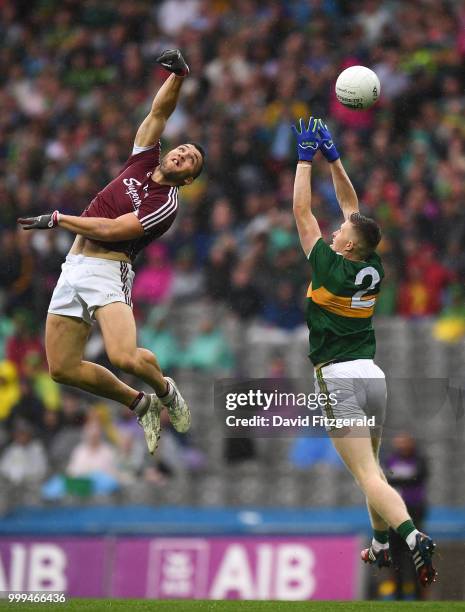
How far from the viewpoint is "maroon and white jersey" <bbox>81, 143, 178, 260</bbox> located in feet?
27.0

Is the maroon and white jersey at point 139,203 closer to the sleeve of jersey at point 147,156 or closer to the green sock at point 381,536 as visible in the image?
the sleeve of jersey at point 147,156

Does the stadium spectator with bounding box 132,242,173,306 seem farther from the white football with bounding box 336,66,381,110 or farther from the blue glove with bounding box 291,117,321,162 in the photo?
the blue glove with bounding box 291,117,321,162

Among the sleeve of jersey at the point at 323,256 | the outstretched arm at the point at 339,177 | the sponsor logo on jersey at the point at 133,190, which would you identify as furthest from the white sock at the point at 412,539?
the sponsor logo on jersey at the point at 133,190

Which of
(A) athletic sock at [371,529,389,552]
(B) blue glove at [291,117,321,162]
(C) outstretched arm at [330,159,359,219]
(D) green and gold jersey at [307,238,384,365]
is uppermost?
(B) blue glove at [291,117,321,162]

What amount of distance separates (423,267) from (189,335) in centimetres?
237

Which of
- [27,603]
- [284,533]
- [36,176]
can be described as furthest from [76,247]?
[36,176]

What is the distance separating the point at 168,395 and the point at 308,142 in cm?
190

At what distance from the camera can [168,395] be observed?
8.48 m

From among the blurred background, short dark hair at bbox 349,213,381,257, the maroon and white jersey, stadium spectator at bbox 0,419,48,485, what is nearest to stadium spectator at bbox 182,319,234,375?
the blurred background

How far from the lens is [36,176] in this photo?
1515 centimetres

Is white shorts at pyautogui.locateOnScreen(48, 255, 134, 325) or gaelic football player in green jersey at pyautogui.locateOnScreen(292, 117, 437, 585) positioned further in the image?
white shorts at pyautogui.locateOnScreen(48, 255, 134, 325)

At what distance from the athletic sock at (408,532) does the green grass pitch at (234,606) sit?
1.14 meters

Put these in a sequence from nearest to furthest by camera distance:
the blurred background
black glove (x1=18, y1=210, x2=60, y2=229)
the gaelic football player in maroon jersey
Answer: black glove (x1=18, y1=210, x2=60, y2=229) → the gaelic football player in maroon jersey → the blurred background

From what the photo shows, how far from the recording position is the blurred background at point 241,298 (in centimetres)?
1096
